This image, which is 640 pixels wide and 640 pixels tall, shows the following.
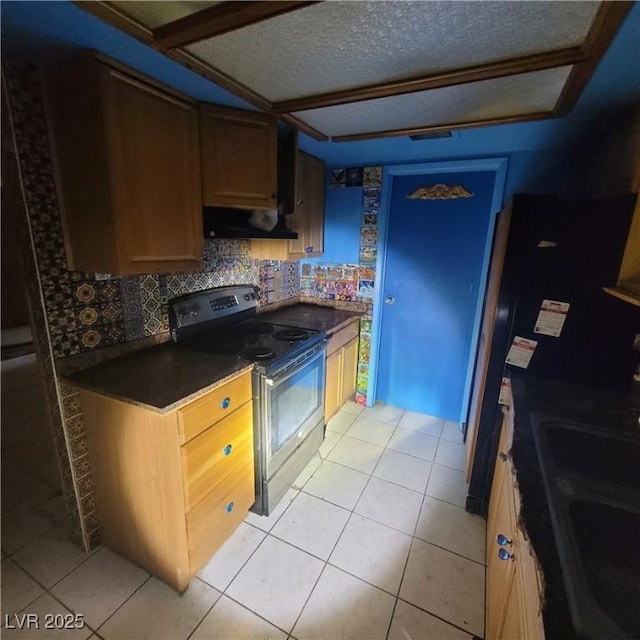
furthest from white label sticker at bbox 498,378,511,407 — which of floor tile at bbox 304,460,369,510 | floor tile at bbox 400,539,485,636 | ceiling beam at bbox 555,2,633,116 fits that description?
ceiling beam at bbox 555,2,633,116

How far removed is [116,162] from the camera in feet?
A: 3.90

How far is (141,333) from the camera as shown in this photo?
1.65 meters

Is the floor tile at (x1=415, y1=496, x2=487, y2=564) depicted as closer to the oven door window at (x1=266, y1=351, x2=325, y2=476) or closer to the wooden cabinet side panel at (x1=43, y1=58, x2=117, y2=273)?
the oven door window at (x1=266, y1=351, x2=325, y2=476)

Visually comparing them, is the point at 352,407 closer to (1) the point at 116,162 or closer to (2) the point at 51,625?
(2) the point at 51,625

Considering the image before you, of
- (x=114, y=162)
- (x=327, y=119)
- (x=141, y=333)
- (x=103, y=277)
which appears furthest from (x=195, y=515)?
(x=327, y=119)

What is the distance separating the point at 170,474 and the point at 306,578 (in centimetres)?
81

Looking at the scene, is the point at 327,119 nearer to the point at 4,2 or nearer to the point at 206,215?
the point at 206,215

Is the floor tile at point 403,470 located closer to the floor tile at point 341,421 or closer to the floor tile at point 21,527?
the floor tile at point 341,421

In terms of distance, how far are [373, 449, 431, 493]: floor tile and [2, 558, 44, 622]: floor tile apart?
5.81 feet

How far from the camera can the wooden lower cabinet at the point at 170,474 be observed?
4.12 feet

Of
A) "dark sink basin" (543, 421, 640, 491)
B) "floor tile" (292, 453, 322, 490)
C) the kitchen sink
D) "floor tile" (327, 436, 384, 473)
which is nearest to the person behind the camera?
the kitchen sink

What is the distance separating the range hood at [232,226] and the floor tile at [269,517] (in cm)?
154

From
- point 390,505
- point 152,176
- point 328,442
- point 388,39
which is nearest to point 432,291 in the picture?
point 328,442

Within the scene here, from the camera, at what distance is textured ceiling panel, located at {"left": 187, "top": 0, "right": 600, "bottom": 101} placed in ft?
2.80
